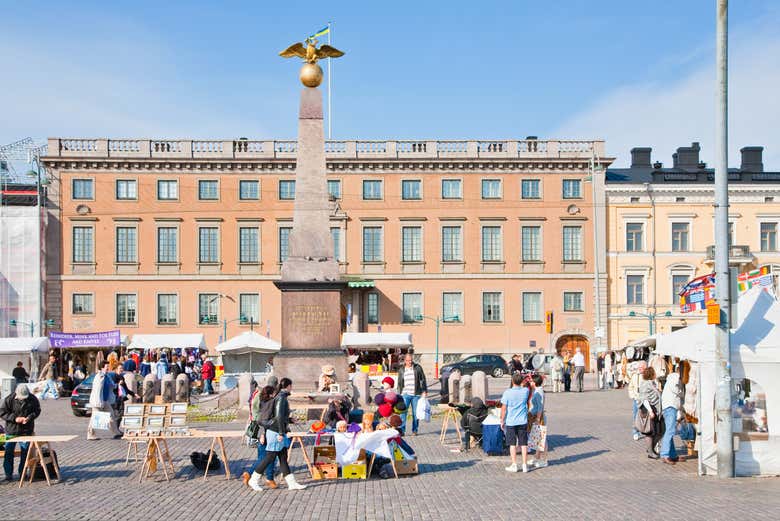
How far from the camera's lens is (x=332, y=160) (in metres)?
54.4

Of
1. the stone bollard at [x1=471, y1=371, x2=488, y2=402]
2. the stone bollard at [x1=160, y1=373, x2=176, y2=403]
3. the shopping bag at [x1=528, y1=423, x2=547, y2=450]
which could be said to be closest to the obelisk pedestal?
the stone bollard at [x1=471, y1=371, x2=488, y2=402]

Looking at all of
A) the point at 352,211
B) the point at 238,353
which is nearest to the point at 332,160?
the point at 352,211

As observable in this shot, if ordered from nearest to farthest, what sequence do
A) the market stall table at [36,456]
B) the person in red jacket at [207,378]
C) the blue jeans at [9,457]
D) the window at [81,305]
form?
the market stall table at [36,456]
the blue jeans at [9,457]
the person in red jacket at [207,378]
the window at [81,305]

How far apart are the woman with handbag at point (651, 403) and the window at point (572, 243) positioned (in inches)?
1546

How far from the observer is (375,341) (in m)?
45.2

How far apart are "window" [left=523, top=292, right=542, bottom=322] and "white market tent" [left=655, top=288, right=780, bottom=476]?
39.7 metres

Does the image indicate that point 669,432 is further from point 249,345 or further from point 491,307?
point 491,307

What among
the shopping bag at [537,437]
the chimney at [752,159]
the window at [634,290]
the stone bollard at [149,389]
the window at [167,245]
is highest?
the chimney at [752,159]

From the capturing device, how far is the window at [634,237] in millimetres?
55188

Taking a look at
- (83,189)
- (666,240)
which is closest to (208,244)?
(83,189)

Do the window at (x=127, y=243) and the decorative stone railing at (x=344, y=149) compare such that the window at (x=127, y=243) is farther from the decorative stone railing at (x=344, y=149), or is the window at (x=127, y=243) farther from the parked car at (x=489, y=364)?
the parked car at (x=489, y=364)

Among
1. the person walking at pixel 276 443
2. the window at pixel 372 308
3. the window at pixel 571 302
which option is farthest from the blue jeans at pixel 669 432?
the window at pixel 571 302

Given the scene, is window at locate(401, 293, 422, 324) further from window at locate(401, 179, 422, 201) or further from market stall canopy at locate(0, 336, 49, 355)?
market stall canopy at locate(0, 336, 49, 355)

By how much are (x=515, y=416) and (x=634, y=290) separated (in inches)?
1669
